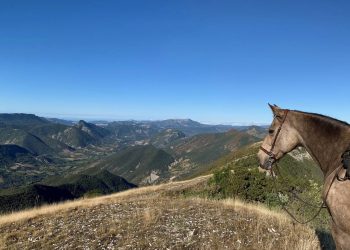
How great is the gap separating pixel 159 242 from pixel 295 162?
105393 millimetres

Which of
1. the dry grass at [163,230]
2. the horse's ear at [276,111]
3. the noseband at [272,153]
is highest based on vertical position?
the horse's ear at [276,111]

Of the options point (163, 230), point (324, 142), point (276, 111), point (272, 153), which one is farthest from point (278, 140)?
point (163, 230)

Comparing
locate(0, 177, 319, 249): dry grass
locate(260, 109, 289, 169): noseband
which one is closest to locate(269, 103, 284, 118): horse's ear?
locate(260, 109, 289, 169): noseband

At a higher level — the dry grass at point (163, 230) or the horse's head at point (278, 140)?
the horse's head at point (278, 140)

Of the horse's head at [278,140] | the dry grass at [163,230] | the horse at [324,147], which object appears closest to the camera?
the horse at [324,147]

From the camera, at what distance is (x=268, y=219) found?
53.3ft

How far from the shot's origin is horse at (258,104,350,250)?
743 centimetres

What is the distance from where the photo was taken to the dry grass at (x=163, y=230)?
43.9 feet

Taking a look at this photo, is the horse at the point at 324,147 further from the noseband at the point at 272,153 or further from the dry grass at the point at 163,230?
the dry grass at the point at 163,230

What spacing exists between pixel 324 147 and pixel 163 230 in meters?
8.64

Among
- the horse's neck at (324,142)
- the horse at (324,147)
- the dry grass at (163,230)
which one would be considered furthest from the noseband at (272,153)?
the dry grass at (163,230)

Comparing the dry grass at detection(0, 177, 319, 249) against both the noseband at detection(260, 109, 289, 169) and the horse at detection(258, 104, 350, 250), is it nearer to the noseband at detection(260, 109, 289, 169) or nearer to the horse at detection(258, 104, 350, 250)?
the noseband at detection(260, 109, 289, 169)

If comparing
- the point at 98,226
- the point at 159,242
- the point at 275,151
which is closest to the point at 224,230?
the point at 159,242

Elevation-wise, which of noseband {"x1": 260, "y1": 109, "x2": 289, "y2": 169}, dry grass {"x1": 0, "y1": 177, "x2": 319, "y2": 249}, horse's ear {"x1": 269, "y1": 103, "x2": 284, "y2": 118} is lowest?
dry grass {"x1": 0, "y1": 177, "x2": 319, "y2": 249}
